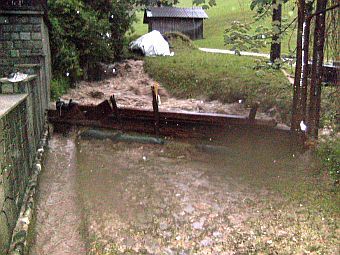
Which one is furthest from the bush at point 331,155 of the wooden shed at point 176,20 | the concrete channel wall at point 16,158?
the wooden shed at point 176,20

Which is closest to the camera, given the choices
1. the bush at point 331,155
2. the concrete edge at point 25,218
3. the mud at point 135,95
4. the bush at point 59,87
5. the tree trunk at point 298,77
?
the concrete edge at point 25,218

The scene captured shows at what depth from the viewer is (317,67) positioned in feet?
24.0

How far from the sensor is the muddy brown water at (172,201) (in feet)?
15.5

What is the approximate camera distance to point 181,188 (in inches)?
257

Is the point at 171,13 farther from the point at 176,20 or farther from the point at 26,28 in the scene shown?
the point at 26,28

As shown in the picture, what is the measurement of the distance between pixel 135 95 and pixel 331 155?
8.91 m

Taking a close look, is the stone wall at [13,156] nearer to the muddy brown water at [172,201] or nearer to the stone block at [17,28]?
the muddy brown water at [172,201]

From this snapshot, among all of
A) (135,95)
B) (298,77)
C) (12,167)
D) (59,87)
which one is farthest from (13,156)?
(135,95)

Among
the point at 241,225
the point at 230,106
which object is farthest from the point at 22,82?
the point at 230,106

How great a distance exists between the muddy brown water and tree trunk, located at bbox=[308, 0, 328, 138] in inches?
22.2

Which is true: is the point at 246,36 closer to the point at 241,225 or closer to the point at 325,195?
the point at 325,195

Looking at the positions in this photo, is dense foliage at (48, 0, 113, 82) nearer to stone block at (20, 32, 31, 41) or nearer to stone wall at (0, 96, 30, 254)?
stone block at (20, 32, 31, 41)

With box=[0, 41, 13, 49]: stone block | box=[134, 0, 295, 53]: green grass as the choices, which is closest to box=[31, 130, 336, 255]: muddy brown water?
box=[0, 41, 13, 49]: stone block

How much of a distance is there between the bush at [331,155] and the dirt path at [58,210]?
12.7ft
